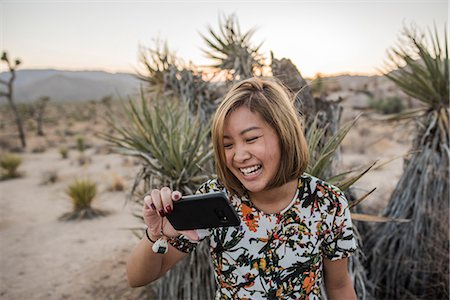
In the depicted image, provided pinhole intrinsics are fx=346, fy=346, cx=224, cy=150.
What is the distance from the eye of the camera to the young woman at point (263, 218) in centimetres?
135

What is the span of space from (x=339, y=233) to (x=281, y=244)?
258mm

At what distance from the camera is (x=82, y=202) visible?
7422 mm

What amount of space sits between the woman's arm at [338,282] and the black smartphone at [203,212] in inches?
22.4

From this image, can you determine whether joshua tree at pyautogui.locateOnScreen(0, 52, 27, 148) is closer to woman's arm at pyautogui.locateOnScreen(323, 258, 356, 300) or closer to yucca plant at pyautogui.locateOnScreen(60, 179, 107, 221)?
yucca plant at pyautogui.locateOnScreen(60, 179, 107, 221)

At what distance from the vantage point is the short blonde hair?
4.44ft

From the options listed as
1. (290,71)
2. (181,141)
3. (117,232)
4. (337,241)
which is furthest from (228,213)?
(117,232)

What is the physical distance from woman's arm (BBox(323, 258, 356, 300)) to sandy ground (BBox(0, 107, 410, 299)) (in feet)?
5.64

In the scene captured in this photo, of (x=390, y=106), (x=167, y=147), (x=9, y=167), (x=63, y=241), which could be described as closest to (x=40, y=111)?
(x=9, y=167)

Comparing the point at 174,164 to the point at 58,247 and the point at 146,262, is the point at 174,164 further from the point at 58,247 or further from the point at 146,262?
the point at 58,247

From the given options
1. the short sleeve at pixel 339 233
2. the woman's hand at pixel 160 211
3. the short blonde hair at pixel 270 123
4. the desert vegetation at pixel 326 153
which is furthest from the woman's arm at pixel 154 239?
the desert vegetation at pixel 326 153

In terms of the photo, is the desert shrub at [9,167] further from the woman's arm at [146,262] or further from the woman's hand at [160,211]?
the woman's hand at [160,211]

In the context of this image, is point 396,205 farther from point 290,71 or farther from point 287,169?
point 287,169

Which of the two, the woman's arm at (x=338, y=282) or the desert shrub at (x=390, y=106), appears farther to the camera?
the desert shrub at (x=390, y=106)

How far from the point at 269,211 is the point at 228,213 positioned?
26 centimetres
